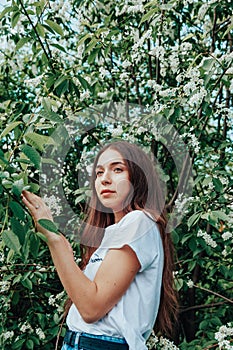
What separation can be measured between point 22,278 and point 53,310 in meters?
0.50

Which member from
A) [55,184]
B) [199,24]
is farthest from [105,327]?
[199,24]

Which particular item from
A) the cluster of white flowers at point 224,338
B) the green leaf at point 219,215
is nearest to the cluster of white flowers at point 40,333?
the cluster of white flowers at point 224,338

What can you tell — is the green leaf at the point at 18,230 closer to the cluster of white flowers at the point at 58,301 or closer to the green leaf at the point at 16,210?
the green leaf at the point at 16,210

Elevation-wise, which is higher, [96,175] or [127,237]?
[96,175]

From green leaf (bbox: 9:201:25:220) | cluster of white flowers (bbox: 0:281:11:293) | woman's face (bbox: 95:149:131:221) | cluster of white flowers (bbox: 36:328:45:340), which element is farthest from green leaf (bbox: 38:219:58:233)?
cluster of white flowers (bbox: 36:328:45:340)

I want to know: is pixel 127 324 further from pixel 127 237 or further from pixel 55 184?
pixel 55 184

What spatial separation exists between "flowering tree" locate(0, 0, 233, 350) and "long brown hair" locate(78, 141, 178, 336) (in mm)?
296

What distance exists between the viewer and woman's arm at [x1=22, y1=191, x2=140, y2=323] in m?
1.47

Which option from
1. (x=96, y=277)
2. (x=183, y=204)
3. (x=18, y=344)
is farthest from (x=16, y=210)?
(x=18, y=344)

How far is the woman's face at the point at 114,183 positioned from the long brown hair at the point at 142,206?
2 centimetres

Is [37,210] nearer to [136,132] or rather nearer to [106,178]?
[106,178]

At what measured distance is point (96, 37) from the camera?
108 inches

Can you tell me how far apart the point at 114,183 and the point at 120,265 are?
0.29 m

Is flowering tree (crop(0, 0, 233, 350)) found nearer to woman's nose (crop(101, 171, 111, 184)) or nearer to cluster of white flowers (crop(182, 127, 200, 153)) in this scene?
cluster of white flowers (crop(182, 127, 200, 153))
